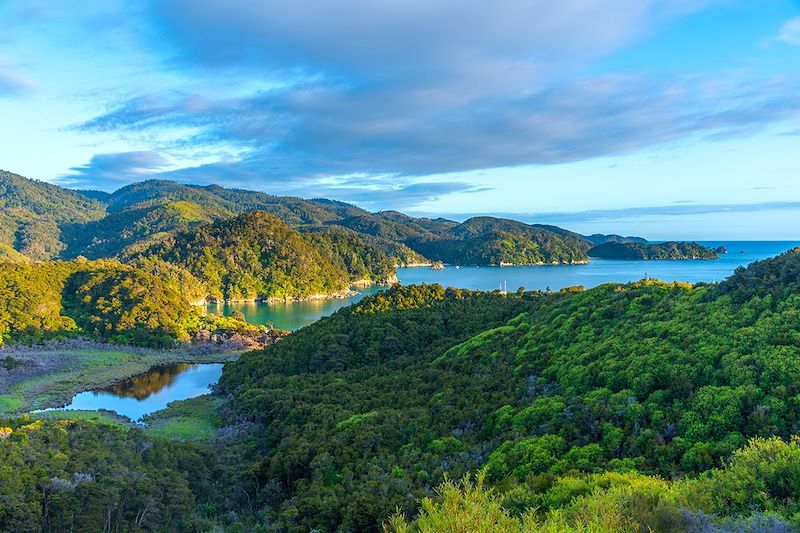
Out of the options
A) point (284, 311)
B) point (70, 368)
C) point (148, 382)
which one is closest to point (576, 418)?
point (148, 382)

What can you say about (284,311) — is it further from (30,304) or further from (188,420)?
(188,420)

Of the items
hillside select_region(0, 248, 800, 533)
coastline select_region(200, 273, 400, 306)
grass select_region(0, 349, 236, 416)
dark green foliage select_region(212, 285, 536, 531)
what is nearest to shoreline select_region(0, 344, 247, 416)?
grass select_region(0, 349, 236, 416)

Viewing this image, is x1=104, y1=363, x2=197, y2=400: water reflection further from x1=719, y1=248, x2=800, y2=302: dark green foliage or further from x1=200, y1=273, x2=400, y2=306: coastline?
x1=200, y1=273, x2=400, y2=306: coastline

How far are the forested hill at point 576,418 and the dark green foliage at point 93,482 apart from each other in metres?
2.87

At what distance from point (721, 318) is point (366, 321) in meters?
25.2

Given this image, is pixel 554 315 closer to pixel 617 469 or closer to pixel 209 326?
pixel 617 469

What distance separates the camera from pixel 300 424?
80.2ft

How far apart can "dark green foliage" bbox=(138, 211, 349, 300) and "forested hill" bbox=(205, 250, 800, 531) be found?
298 ft

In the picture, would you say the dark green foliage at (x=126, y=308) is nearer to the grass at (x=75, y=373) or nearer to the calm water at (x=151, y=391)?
the grass at (x=75, y=373)

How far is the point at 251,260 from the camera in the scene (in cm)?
12262

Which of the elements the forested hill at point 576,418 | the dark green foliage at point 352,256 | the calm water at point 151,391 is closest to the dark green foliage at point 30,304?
the calm water at point 151,391

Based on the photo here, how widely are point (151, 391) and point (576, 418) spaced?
4279 centimetres

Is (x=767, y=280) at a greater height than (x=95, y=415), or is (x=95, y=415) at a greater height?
(x=767, y=280)

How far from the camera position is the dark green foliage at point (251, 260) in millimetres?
116688
